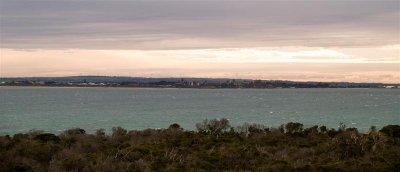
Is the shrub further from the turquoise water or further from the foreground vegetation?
the turquoise water

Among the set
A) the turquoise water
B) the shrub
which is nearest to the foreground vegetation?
the shrub

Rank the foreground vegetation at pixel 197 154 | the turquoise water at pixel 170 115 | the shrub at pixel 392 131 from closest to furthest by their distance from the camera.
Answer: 1. the foreground vegetation at pixel 197 154
2. the shrub at pixel 392 131
3. the turquoise water at pixel 170 115

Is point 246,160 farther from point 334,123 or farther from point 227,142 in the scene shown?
point 334,123

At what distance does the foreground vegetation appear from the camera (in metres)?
18.8

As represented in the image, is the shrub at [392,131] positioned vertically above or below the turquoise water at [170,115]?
above

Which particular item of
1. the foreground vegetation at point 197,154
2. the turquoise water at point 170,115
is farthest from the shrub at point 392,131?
the turquoise water at point 170,115

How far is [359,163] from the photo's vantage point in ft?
65.6

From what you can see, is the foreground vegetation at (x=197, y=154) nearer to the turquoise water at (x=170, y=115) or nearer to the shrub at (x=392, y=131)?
the shrub at (x=392, y=131)

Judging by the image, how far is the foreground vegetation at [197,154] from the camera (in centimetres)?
1883

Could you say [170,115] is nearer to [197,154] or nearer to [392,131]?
[392,131]

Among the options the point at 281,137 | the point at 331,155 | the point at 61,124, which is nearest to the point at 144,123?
the point at 61,124

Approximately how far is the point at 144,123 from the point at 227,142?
115ft

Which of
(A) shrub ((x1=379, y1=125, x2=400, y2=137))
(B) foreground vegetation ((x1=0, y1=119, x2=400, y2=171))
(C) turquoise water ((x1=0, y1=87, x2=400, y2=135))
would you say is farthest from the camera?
(C) turquoise water ((x1=0, y1=87, x2=400, y2=135))

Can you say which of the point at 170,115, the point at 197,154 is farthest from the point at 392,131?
the point at 170,115
